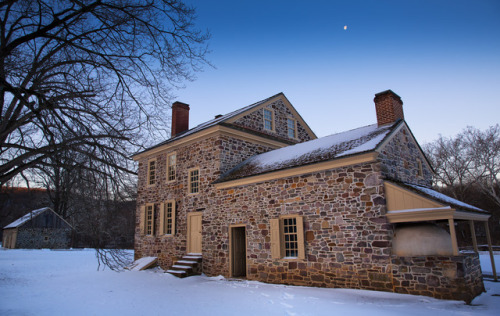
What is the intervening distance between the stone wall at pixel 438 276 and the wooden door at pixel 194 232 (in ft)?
28.9

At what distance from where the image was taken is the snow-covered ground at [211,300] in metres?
7.45

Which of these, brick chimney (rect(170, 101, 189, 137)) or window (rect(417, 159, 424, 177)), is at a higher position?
brick chimney (rect(170, 101, 189, 137))

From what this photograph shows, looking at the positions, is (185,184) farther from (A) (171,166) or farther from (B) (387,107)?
(B) (387,107)

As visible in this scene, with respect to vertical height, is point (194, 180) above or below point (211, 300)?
above

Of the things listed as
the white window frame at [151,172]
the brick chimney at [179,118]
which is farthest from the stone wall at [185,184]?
the brick chimney at [179,118]

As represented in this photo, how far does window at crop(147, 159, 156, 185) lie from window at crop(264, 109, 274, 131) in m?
6.71

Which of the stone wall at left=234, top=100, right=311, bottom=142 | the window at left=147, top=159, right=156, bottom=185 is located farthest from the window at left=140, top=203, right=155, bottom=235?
the stone wall at left=234, top=100, right=311, bottom=142

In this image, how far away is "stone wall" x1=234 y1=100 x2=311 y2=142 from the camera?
1646 centimetres

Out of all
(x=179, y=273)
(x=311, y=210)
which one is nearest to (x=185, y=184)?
(x=179, y=273)

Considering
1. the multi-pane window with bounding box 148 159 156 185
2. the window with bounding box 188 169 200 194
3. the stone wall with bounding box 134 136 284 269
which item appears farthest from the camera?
the multi-pane window with bounding box 148 159 156 185

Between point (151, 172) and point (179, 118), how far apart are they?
389 cm

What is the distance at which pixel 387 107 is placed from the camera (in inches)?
472

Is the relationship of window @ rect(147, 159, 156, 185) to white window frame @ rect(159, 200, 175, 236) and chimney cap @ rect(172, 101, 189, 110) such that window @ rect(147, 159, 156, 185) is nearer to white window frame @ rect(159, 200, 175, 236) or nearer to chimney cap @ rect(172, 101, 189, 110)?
white window frame @ rect(159, 200, 175, 236)

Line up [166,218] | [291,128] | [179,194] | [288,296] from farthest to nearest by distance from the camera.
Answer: [291,128] → [166,218] → [179,194] → [288,296]
